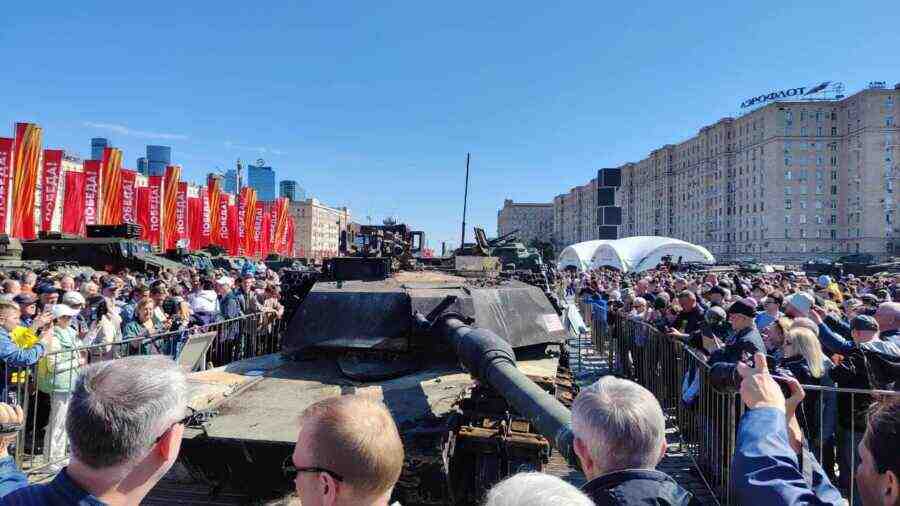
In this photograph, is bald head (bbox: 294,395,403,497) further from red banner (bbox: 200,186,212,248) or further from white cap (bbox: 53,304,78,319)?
red banner (bbox: 200,186,212,248)

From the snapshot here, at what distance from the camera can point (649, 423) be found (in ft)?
7.23

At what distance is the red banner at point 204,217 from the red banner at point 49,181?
10.8 m

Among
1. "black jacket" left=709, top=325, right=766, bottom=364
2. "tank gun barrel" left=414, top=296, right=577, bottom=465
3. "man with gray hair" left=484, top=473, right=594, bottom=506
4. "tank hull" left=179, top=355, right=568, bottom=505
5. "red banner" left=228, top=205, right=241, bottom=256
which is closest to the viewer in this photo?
"man with gray hair" left=484, top=473, right=594, bottom=506

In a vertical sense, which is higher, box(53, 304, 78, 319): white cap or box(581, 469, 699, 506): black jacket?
box(53, 304, 78, 319): white cap

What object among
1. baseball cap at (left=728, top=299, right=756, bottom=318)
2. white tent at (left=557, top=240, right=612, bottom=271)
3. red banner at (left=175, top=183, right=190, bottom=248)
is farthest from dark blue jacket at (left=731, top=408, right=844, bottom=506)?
white tent at (left=557, top=240, right=612, bottom=271)

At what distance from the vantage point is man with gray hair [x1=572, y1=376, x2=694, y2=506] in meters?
2.09

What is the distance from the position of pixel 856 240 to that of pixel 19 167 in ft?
291

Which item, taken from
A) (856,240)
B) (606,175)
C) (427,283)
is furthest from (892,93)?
(427,283)

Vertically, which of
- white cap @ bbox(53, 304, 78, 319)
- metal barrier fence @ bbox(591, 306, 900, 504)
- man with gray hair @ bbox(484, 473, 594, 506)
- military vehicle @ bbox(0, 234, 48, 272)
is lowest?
metal barrier fence @ bbox(591, 306, 900, 504)

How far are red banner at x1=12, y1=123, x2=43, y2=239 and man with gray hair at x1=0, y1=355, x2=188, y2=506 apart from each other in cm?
2274

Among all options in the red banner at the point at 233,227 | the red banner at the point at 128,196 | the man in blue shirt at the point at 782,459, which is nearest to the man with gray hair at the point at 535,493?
the man in blue shirt at the point at 782,459

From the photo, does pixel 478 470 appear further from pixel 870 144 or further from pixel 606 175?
pixel 870 144

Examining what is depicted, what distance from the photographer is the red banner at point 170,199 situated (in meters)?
31.3

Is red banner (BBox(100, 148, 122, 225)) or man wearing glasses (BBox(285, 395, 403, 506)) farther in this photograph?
red banner (BBox(100, 148, 122, 225))
